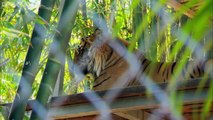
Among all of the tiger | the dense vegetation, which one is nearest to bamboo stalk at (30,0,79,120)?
the dense vegetation

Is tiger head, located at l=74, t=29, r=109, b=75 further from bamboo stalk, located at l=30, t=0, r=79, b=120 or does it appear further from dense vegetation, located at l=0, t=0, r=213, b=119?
bamboo stalk, located at l=30, t=0, r=79, b=120

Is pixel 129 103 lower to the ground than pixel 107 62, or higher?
lower

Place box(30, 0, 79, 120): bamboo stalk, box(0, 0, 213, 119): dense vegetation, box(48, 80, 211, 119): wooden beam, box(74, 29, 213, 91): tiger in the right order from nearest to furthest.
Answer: box(48, 80, 211, 119): wooden beam < box(30, 0, 79, 120): bamboo stalk < box(0, 0, 213, 119): dense vegetation < box(74, 29, 213, 91): tiger

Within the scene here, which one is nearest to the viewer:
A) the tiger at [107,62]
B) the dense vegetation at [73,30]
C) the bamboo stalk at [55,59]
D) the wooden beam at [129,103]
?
the wooden beam at [129,103]

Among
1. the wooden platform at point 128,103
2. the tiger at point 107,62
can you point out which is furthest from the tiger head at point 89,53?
the wooden platform at point 128,103

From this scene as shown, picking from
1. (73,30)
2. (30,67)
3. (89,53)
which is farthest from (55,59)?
(73,30)

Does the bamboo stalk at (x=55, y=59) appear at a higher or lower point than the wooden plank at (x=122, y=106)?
higher

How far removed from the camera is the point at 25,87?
3.69 feet

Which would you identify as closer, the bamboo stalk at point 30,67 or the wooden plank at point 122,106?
the wooden plank at point 122,106

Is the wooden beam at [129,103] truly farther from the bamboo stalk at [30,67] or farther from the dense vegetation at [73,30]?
the dense vegetation at [73,30]

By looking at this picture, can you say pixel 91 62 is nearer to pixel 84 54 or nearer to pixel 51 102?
pixel 84 54

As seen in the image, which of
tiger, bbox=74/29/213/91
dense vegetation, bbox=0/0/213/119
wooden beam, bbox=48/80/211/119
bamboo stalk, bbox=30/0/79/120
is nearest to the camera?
wooden beam, bbox=48/80/211/119

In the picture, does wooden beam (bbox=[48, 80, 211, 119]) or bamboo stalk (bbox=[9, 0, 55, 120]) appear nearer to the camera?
wooden beam (bbox=[48, 80, 211, 119])

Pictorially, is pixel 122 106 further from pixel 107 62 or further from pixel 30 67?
pixel 107 62
